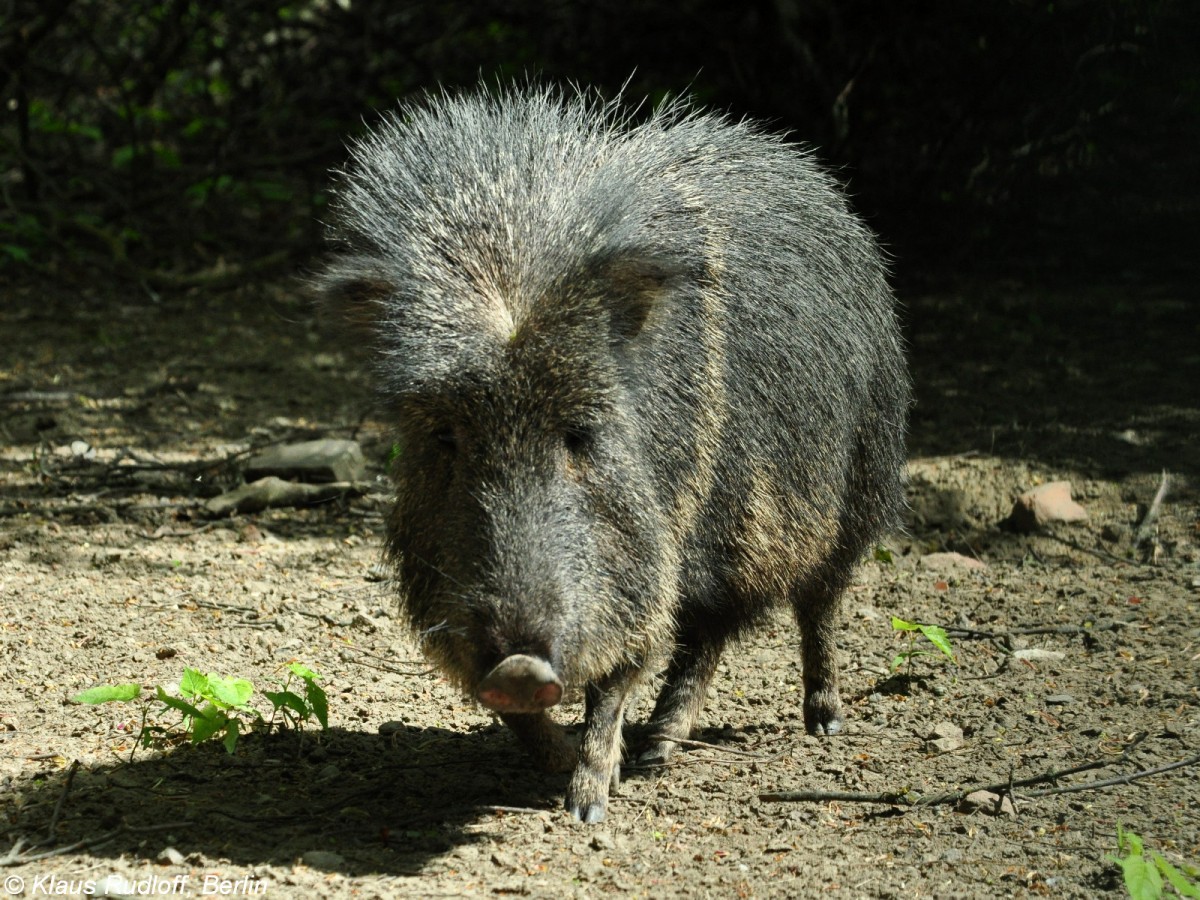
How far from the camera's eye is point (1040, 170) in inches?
277

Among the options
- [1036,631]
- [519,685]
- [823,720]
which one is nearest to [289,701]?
[519,685]

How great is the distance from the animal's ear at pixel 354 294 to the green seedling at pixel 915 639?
1.60m

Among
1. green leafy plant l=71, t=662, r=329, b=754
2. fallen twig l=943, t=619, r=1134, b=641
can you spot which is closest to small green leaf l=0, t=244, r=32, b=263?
green leafy plant l=71, t=662, r=329, b=754

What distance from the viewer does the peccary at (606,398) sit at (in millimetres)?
2799

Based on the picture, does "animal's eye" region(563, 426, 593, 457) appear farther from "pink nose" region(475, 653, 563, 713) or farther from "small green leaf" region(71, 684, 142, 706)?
"small green leaf" region(71, 684, 142, 706)

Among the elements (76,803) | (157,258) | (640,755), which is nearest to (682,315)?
(640,755)

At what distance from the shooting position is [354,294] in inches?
123

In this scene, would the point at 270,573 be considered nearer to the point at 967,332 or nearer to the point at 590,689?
the point at 590,689

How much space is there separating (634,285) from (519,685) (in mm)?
1029

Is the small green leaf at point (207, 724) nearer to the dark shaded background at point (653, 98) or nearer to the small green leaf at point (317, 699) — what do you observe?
the small green leaf at point (317, 699)

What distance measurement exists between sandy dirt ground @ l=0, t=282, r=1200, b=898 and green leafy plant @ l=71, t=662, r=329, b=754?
2.1 inches

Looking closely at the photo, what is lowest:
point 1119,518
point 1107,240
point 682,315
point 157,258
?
point 157,258

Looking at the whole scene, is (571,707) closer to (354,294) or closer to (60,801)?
(354,294)

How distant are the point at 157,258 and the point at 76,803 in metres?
6.24
